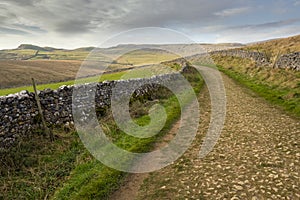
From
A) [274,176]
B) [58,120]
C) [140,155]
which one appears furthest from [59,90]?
[274,176]

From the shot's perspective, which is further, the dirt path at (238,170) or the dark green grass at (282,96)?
the dark green grass at (282,96)

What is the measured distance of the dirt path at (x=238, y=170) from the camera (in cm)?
607

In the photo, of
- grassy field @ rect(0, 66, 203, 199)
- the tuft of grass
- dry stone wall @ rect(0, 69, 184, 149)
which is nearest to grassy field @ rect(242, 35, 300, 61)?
dry stone wall @ rect(0, 69, 184, 149)

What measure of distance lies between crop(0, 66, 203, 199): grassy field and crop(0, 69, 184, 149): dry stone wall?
54 cm

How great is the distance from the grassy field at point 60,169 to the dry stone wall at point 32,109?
544 millimetres

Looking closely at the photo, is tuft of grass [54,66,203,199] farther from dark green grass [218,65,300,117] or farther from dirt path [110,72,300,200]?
dark green grass [218,65,300,117]

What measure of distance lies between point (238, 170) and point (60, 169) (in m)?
5.63

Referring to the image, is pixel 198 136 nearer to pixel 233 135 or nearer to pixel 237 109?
pixel 233 135

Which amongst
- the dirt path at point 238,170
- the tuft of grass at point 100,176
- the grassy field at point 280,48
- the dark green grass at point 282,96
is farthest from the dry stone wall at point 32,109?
the grassy field at point 280,48

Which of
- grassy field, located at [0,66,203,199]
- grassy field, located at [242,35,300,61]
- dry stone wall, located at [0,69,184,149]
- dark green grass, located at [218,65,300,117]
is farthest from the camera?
grassy field, located at [242,35,300,61]

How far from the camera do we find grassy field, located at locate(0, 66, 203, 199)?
6.80 metres

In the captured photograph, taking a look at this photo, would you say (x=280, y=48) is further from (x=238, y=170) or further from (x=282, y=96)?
(x=238, y=170)

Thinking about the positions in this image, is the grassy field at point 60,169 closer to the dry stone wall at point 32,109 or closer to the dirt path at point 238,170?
the dry stone wall at point 32,109

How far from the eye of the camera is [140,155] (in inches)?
346
